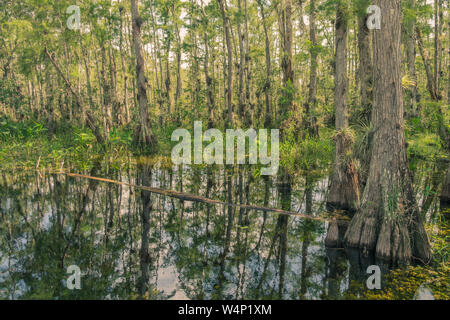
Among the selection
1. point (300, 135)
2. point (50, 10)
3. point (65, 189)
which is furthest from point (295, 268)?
point (50, 10)

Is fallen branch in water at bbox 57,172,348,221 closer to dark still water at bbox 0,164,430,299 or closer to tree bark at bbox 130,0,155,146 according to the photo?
dark still water at bbox 0,164,430,299

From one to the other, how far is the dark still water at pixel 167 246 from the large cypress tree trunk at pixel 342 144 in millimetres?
695

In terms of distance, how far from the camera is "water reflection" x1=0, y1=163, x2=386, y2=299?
433 cm

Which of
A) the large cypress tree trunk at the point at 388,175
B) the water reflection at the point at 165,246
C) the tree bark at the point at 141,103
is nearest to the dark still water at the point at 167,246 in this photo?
the water reflection at the point at 165,246

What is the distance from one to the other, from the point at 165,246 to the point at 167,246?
0.04 metres

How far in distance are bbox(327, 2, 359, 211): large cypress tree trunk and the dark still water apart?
695 millimetres

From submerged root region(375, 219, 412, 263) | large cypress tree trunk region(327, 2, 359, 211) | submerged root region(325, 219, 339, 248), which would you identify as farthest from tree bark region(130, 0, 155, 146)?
submerged root region(375, 219, 412, 263)

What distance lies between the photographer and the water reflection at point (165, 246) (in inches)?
170

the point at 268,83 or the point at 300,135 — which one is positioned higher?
the point at 268,83

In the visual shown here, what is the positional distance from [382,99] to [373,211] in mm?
1939

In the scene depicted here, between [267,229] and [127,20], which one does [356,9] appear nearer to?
[267,229]

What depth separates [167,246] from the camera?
18.7 ft

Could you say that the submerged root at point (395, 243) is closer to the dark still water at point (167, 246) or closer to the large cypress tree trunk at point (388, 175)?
the large cypress tree trunk at point (388, 175)

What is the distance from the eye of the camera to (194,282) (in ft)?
14.7
